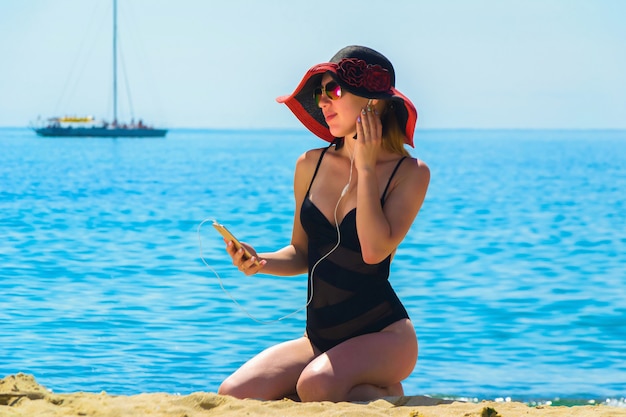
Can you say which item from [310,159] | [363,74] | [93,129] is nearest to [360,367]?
[310,159]

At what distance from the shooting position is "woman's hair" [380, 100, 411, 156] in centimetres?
404

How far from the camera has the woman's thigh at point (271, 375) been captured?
4.02 metres

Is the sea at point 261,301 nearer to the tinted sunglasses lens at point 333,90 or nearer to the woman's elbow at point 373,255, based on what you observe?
the woman's elbow at point 373,255

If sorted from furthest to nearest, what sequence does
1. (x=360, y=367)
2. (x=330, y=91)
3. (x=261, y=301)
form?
(x=261, y=301) → (x=330, y=91) → (x=360, y=367)

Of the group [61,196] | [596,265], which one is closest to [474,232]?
[596,265]

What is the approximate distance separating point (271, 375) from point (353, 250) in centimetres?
64

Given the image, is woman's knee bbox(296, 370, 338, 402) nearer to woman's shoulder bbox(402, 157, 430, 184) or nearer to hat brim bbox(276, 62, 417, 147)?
woman's shoulder bbox(402, 157, 430, 184)

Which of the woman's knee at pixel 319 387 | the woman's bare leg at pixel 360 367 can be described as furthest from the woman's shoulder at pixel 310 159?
the woman's knee at pixel 319 387

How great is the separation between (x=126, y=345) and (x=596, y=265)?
7.77 meters

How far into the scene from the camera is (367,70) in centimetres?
391

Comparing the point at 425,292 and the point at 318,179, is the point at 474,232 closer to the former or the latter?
the point at 425,292

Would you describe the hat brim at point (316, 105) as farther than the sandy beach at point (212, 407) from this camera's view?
Yes

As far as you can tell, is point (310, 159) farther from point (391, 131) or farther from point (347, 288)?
point (347, 288)

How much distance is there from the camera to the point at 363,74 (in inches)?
153
